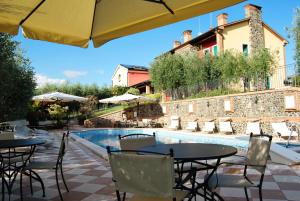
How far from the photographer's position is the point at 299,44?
40.5 feet

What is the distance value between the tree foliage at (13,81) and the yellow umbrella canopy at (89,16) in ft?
17.5

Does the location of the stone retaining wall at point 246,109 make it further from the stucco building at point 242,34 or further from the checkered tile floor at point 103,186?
the checkered tile floor at point 103,186

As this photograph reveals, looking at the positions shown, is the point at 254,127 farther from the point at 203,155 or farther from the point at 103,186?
the point at 203,155

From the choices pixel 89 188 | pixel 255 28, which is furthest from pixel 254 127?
pixel 255 28

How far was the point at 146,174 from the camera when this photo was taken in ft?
6.77

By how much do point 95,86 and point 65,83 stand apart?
3274mm

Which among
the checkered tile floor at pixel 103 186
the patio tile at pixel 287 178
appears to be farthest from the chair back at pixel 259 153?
the patio tile at pixel 287 178

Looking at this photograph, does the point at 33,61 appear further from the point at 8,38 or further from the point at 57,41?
the point at 57,41

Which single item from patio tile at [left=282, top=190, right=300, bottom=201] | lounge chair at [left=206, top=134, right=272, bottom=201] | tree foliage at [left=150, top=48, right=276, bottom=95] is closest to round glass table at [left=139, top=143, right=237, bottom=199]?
lounge chair at [left=206, top=134, right=272, bottom=201]

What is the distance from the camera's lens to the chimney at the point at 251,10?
20.3 metres

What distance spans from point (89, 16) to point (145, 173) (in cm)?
200

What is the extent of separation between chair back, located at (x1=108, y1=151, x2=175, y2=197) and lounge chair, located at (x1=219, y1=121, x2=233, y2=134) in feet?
37.8

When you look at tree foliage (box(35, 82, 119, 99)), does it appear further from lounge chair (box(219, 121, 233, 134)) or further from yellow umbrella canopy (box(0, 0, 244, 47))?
yellow umbrella canopy (box(0, 0, 244, 47))

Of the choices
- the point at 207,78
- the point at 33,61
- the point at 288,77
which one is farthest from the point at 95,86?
the point at 288,77
